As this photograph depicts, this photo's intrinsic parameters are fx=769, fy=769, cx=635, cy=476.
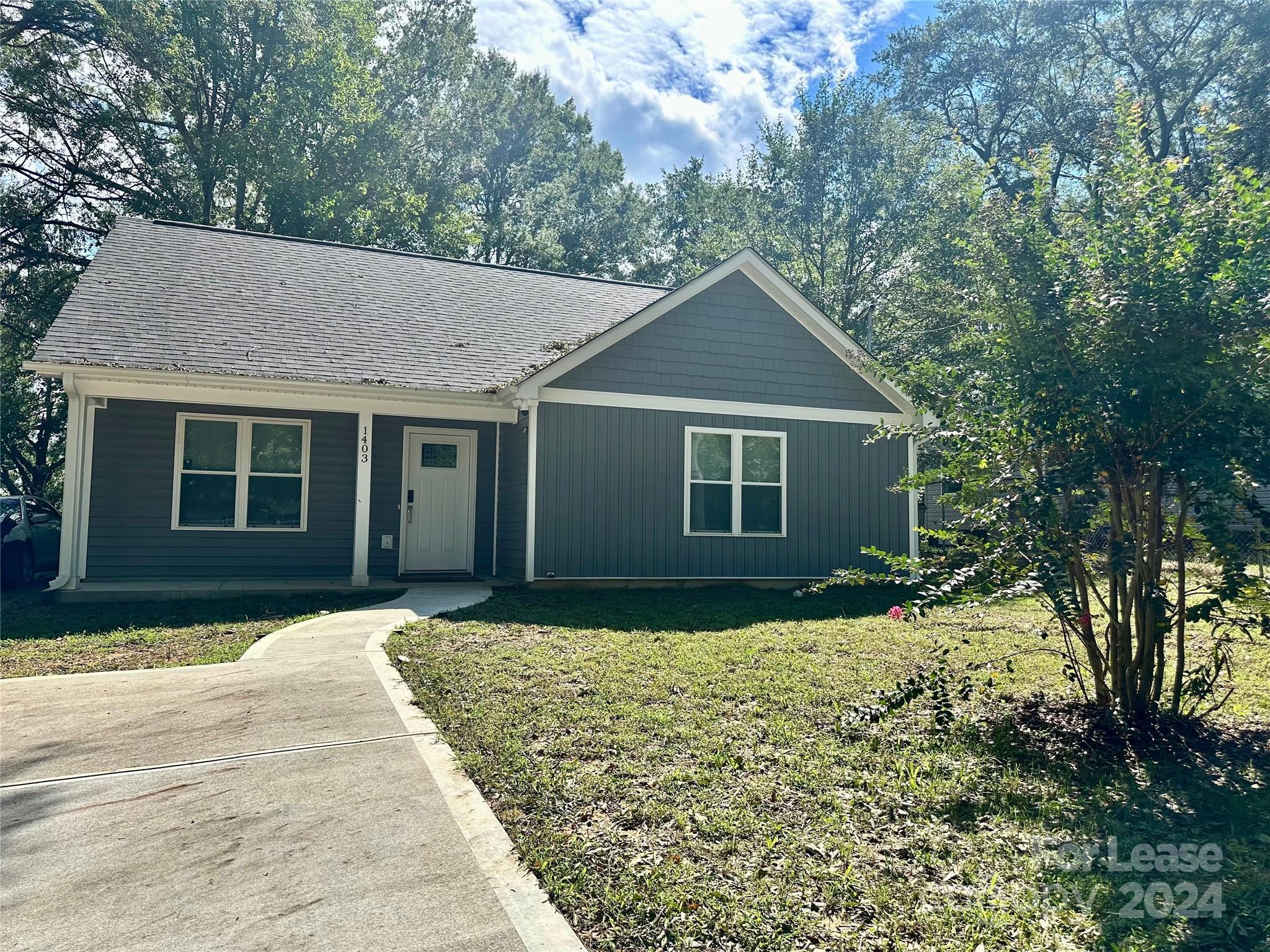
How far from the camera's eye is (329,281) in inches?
499

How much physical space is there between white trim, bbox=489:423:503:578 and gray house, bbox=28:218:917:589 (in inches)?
2.1

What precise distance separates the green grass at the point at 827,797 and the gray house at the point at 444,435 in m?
4.55

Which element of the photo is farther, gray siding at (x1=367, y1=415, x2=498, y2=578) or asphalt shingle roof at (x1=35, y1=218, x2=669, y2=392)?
gray siding at (x1=367, y1=415, x2=498, y2=578)

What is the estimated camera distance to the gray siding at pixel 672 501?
33.4 ft

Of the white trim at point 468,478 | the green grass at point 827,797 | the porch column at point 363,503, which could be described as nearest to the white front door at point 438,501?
the white trim at point 468,478

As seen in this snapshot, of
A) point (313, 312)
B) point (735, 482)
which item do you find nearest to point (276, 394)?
point (313, 312)

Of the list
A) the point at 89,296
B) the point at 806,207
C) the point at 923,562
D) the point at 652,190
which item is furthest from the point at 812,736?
the point at 652,190

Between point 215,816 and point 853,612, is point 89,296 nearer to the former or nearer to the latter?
point 215,816

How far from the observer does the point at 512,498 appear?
10.8m

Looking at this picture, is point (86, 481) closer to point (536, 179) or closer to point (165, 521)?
point (165, 521)

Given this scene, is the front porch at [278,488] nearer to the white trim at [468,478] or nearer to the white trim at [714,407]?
the white trim at [468,478]

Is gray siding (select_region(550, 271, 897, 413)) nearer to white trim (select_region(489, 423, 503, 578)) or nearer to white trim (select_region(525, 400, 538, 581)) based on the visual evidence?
white trim (select_region(525, 400, 538, 581))

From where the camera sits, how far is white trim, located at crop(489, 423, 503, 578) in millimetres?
11602

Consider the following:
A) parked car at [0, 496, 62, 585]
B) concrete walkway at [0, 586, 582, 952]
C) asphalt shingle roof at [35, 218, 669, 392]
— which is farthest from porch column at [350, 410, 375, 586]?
concrete walkway at [0, 586, 582, 952]
